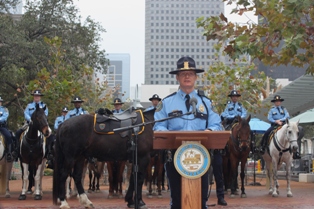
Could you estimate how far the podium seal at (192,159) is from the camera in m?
5.89

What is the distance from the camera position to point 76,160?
41.7ft

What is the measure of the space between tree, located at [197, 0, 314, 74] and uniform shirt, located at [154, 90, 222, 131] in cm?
386

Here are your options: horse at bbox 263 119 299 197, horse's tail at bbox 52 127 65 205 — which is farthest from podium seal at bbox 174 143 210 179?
horse at bbox 263 119 299 197

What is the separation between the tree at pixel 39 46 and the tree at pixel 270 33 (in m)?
15.2

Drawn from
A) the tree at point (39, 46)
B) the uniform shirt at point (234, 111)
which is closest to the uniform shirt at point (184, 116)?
the uniform shirt at point (234, 111)

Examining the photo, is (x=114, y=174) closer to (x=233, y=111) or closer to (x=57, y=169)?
(x=57, y=169)

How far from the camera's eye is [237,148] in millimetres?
15945

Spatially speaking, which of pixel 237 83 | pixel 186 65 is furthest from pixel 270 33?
pixel 237 83

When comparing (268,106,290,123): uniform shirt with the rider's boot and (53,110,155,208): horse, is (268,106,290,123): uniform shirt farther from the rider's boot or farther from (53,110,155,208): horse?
the rider's boot

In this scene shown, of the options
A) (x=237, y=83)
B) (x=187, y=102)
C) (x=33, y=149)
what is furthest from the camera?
(x=237, y=83)

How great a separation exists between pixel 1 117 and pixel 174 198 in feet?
33.7

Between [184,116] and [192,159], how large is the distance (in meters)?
0.80

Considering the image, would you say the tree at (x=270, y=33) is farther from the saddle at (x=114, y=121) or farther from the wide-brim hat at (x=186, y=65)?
the wide-brim hat at (x=186, y=65)

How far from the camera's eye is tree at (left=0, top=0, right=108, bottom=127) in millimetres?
27203
